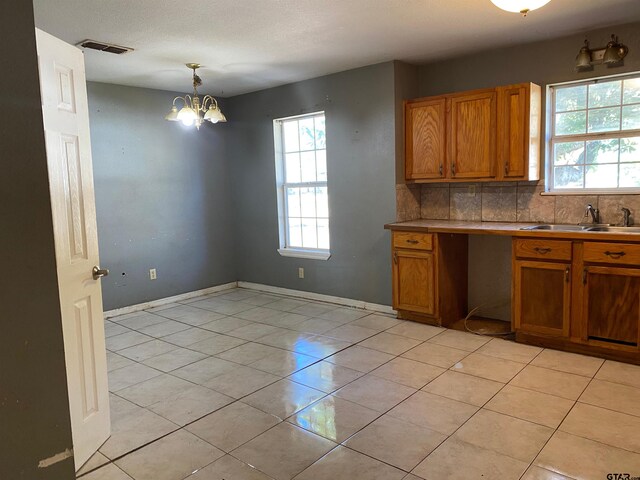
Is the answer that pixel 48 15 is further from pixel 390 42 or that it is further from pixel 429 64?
pixel 429 64

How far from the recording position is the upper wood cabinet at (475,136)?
387 centimetres

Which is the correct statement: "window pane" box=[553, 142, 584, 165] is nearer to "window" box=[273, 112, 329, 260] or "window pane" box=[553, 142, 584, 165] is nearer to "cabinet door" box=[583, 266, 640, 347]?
"cabinet door" box=[583, 266, 640, 347]

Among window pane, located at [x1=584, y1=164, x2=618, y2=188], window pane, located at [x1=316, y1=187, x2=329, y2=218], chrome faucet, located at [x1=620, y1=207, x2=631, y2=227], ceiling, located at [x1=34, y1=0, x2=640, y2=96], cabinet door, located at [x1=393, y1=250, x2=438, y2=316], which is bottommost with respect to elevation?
cabinet door, located at [x1=393, y1=250, x2=438, y2=316]

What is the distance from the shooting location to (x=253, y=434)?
2.52 metres

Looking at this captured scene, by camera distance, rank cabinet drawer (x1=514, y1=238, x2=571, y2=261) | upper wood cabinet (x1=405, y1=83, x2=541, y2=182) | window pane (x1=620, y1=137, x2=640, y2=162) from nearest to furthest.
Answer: cabinet drawer (x1=514, y1=238, x2=571, y2=261)
window pane (x1=620, y1=137, x2=640, y2=162)
upper wood cabinet (x1=405, y1=83, x2=541, y2=182)

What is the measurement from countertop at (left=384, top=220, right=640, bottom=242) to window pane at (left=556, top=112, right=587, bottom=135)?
835 millimetres

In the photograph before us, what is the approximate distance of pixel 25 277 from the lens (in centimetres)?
90

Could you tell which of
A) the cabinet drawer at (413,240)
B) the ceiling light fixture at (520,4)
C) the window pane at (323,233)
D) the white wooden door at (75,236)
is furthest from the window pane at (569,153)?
the white wooden door at (75,236)

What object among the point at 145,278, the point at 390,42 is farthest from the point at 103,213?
the point at 390,42

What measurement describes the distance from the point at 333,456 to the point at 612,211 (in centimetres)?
298

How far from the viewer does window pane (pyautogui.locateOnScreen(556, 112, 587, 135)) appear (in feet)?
12.8

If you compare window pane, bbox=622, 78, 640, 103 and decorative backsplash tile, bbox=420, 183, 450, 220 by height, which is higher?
window pane, bbox=622, 78, 640, 103

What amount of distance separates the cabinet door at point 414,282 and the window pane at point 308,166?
1513 mm

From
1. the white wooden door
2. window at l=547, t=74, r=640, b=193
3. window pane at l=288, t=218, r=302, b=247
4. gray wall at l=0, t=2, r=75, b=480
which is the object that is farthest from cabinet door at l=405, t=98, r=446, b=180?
gray wall at l=0, t=2, r=75, b=480
